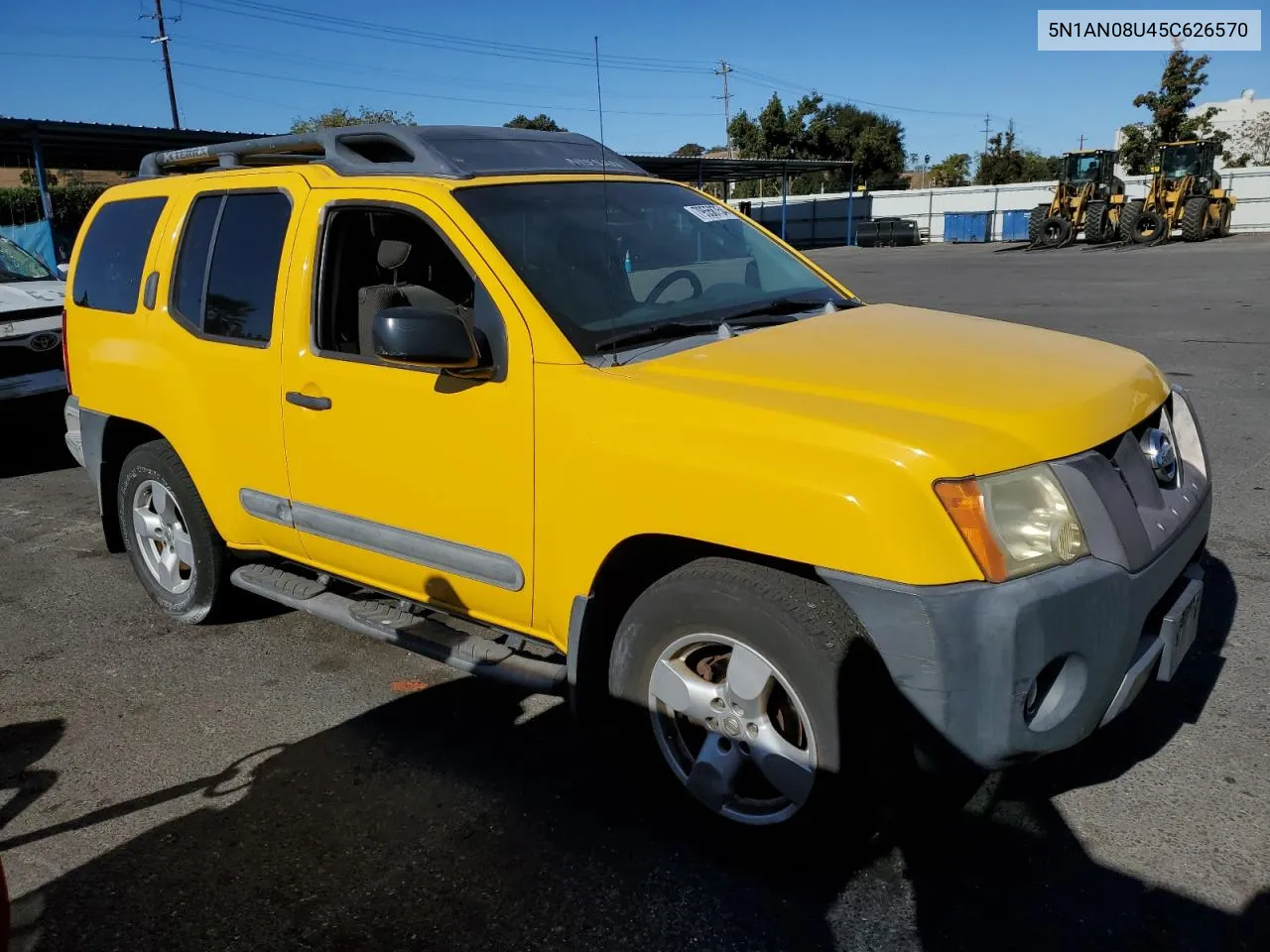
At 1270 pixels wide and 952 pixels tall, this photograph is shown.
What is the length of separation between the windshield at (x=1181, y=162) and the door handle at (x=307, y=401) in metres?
33.7

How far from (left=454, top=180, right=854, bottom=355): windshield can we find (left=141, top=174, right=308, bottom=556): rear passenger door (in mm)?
952

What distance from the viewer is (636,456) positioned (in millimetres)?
2643

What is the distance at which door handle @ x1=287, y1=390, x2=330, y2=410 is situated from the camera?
3.47m

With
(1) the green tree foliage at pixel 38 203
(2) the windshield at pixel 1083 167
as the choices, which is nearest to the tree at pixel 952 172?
(2) the windshield at pixel 1083 167

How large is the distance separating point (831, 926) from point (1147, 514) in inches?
52.8

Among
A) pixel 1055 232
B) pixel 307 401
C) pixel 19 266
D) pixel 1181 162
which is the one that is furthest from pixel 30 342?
pixel 1181 162

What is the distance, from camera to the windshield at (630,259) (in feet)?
10.4

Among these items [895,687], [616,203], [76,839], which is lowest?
[76,839]

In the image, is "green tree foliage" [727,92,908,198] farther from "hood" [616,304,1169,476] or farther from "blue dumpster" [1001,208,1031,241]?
"hood" [616,304,1169,476]

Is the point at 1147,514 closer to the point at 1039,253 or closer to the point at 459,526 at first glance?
the point at 459,526

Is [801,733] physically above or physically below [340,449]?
below

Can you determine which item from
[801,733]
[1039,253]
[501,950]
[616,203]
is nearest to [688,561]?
[801,733]

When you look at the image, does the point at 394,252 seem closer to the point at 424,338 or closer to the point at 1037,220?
the point at 424,338

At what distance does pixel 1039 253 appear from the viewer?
3112 cm
